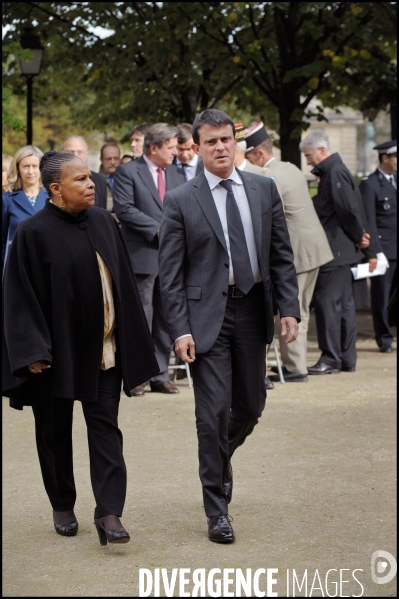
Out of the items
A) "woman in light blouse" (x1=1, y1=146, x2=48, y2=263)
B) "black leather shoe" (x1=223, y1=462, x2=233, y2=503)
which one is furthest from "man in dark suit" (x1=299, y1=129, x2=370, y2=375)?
"black leather shoe" (x1=223, y1=462, x2=233, y2=503)

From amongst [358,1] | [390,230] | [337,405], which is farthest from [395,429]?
[358,1]

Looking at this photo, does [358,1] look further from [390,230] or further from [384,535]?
[384,535]

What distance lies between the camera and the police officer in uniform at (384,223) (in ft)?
43.8

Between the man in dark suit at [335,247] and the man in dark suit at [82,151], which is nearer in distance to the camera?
the man in dark suit at [82,151]

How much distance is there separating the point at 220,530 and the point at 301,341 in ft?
18.5

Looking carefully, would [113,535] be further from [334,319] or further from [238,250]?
[334,319]

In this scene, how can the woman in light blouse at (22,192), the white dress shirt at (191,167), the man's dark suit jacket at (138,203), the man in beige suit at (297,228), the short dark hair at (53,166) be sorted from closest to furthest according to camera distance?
the short dark hair at (53,166), the woman in light blouse at (22,192), the man's dark suit jacket at (138,203), the man in beige suit at (297,228), the white dress shirt at (191,167)

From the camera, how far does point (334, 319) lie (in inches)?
473

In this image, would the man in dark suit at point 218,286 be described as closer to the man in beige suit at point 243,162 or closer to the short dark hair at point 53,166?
the short dark hair at point 53,166

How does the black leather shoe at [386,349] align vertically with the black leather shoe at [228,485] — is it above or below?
below

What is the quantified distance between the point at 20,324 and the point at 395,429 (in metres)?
3.89

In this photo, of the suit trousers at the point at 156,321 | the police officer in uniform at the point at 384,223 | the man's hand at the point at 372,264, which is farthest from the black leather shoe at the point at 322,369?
the suit trousers at the point at 156,321

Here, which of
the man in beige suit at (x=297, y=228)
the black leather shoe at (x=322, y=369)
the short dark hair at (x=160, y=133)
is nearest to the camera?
the short dark hair at (x=160, y=133)

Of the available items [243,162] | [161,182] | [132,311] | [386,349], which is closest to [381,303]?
[386,349]
